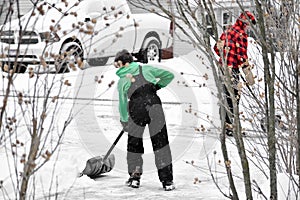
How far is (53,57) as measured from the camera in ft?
9.62

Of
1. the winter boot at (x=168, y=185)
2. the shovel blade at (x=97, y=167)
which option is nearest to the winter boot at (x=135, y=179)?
the winter boot at (x=168, y=185)

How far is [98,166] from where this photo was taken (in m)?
7.43

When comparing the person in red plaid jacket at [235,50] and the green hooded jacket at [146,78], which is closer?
the person in red plaid jacket at [235,50]

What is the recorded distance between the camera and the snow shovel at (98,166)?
737cm

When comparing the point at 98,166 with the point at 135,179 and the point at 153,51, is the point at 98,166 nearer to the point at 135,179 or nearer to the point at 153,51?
the point at 135,179

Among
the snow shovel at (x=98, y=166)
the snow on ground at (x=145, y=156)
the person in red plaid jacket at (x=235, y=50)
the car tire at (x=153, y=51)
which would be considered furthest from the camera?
the car tire at (x=153, y=51)

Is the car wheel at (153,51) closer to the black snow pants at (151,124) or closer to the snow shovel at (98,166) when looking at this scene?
the snow shovel at (98,166)

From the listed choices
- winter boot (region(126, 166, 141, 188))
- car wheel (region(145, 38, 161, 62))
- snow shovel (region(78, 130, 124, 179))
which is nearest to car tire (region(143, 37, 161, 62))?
car wheel (region(145, 38, 161, 62))

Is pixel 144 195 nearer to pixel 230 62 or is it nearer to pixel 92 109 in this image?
pixel 230 62

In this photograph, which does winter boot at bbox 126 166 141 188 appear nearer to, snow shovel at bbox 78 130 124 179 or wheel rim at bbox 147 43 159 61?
snow shovel at bbox 78 130 124 179

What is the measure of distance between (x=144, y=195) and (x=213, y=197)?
74 centimetres

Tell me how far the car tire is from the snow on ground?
16.3 feet

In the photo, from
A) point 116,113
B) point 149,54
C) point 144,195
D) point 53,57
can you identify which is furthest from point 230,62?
point 149,54

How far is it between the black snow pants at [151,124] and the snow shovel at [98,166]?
0.42 metres
